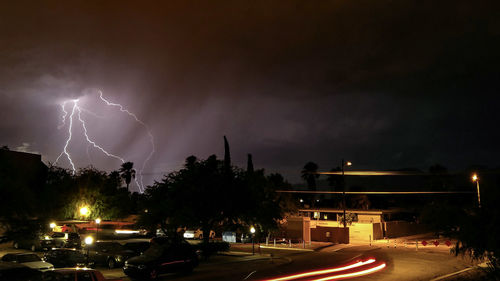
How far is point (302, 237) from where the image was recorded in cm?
4559

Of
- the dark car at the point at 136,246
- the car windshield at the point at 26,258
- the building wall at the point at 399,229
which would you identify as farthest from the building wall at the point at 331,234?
the car windshield at the point at 26,258

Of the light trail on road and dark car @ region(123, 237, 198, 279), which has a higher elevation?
dark car @ region(123, 237, 198, 279)

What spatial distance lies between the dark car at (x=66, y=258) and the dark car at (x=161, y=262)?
5114 mm

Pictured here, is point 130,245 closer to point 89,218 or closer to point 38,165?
point 38,165

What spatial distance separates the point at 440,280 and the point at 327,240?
2717 centimetres

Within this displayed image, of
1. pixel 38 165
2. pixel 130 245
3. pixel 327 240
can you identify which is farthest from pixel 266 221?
pixel 38 165

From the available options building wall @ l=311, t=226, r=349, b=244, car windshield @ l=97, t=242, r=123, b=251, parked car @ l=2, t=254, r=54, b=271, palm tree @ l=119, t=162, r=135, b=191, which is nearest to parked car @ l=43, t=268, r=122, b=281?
parked car @ l=2, t=254, r=54, b=271

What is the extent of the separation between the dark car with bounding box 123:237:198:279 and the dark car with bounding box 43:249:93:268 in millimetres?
5114

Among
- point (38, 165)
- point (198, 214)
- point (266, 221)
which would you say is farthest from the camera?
point (38, 165)

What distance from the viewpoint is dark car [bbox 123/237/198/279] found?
18406mm

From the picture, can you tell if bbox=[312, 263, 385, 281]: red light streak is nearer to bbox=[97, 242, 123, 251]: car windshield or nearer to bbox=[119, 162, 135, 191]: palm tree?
bbox=[97, 242, 123, 251]: car windshield

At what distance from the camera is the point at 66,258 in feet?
72.8

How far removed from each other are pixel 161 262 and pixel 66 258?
6998 millimetres

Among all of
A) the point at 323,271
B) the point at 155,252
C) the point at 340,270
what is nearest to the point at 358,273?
the point at 340,270
